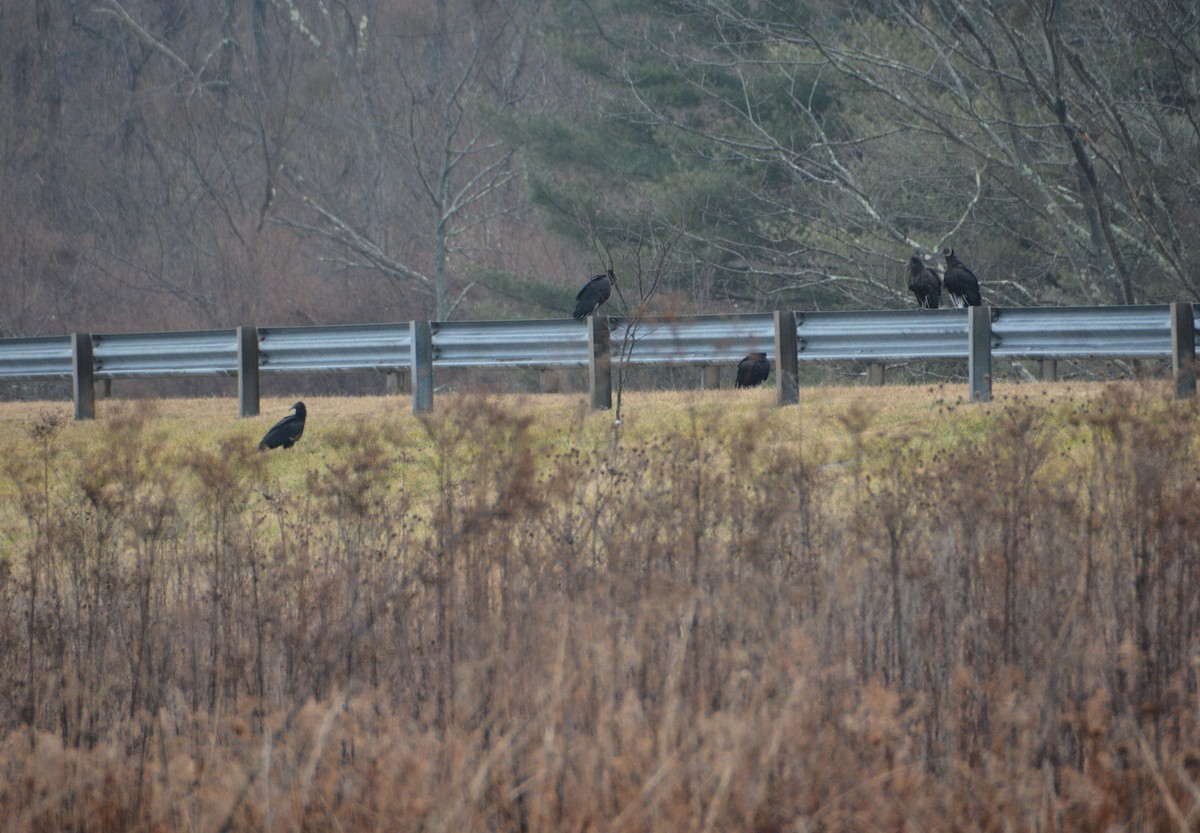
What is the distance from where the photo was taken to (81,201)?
37.9 metres

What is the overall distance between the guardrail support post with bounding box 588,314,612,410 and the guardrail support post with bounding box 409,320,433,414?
1.58 meters

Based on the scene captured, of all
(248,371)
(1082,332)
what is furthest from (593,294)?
(1082,332)

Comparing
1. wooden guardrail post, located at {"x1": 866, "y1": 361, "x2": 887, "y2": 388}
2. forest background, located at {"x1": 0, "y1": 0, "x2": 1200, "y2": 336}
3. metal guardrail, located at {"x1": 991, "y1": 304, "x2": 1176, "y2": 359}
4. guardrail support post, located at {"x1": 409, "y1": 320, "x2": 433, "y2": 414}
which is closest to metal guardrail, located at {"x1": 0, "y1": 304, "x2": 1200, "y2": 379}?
metal guardrail, located at {"x1": 991, "y1": 304, "x2": 1176, "y2": 359}

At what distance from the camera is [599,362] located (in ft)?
40.7

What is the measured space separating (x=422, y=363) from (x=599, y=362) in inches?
72.4

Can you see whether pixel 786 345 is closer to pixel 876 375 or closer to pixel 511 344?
pixel 511 344

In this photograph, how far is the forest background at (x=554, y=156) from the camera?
61.2 ft

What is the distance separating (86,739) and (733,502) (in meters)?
2.99

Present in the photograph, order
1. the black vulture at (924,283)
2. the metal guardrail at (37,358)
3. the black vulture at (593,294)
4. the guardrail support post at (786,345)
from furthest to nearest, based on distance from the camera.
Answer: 1. the metal guardrail at (37,358)
2. the black vulture at (924,283)
3. the black vulture at (593,294)
4. the guardrail support post at (786,345)

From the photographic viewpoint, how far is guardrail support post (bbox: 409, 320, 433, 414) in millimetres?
13023

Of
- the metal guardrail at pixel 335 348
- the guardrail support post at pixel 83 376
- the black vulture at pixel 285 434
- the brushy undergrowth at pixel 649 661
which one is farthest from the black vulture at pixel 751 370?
the guardrail support post at pixel 83 376

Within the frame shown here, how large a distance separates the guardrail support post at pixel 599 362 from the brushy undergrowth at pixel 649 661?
14.8 feet

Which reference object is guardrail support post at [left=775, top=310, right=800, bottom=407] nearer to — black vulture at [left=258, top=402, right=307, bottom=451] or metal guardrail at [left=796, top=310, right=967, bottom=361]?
metal guardrail at [left=796, top=310, right=967, bottom=361]

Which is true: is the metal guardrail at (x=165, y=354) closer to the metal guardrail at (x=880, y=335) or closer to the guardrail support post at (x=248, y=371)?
the guardrail support post at (x=248, y=371)
